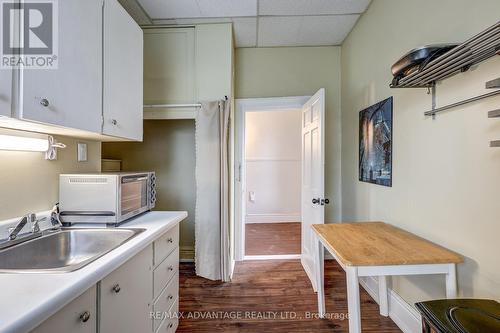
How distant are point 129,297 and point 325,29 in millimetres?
2973

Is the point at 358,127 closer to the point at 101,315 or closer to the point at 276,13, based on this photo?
the point at 276,13

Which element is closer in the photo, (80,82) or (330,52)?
(80,82)

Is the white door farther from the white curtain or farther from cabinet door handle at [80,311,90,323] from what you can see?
cabinet door handle at [80,311,90,323]

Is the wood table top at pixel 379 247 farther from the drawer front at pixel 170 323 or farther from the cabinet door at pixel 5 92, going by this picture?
the cabinet door at pixel 5 92

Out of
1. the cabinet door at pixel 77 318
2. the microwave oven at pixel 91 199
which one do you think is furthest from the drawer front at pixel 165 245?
the cabinet door at pixel 77 318

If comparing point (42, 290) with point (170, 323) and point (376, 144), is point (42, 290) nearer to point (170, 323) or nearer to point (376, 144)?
point (170, 323)

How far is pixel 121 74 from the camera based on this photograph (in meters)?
1.59

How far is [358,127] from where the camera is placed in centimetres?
253

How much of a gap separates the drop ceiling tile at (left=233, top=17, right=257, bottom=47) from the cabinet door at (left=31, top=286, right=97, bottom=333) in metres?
2.58

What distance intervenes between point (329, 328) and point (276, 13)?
2802mm

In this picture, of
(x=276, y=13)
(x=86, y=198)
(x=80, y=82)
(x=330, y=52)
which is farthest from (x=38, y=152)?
(x=330, y=52)

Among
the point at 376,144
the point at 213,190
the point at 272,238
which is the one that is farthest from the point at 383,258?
the point at 272,238

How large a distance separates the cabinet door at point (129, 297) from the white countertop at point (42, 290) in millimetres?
83

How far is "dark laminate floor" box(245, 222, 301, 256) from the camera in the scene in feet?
11.3
